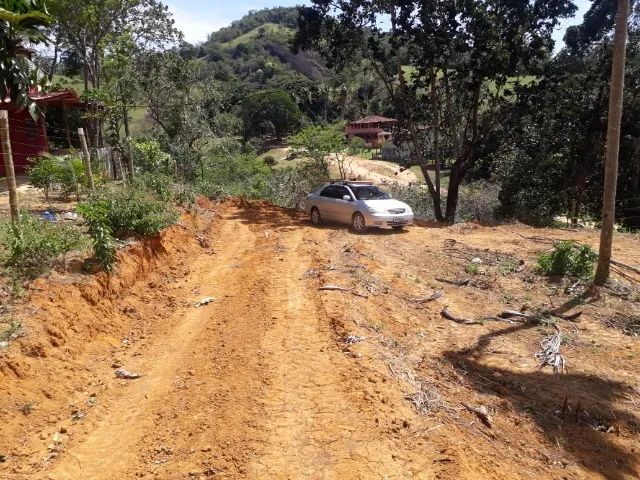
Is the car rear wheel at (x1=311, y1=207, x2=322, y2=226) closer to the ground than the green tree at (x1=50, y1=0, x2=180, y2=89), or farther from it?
closer to the ground

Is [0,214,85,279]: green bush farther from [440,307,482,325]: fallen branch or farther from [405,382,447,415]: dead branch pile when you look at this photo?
[440,307,482,325]: fallen branch

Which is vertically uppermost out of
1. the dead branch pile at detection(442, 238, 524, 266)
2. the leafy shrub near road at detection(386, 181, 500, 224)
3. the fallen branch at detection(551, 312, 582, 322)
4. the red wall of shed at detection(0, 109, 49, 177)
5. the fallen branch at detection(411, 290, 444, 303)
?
the red wall of shed at detection(0, 109, 49, 177)

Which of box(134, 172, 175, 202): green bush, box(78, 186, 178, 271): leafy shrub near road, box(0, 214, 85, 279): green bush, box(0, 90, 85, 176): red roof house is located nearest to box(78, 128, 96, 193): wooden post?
box(78, 186, 178, 271): leafy shrub near road

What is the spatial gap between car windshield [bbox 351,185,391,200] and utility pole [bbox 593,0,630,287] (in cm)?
694

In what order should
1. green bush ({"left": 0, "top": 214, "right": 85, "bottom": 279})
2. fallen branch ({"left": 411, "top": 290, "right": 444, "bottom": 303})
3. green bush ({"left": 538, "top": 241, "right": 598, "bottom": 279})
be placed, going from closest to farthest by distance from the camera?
green bush ({"left": 0, "top": 214, "right": 85, "bottom": 279}) → fallen branch ({"left": 411, "top": 290, "right": 444, "bottom": 303}) → green bush ({"left": 538, "top": 241, "right": 598, "bottom": 279})

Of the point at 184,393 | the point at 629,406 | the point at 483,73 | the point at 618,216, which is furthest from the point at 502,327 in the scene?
the point at 618,216

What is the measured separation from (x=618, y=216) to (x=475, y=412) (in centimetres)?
2088

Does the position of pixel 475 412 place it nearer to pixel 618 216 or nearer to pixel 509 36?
pixel 509 36

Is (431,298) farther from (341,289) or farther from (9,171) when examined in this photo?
(9,171)

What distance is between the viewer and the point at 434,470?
14.3 ft

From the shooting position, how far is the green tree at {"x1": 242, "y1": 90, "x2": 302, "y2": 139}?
64000mm

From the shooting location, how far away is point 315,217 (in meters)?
17.0

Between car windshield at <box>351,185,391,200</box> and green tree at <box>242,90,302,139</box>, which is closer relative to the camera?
car windshield at <box>351,185,391,200</box>

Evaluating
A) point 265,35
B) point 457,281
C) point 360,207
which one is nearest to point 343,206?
point 360,207
